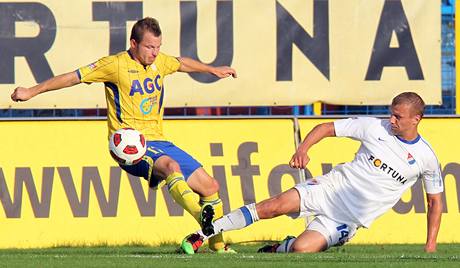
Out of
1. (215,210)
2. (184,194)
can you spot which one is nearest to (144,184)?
(215,210)

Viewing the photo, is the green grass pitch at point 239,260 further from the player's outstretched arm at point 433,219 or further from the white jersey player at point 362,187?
the white jersey player at point 362,187

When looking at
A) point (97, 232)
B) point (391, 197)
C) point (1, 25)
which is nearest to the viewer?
point (391, 197)

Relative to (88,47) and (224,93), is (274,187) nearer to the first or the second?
(224,93)

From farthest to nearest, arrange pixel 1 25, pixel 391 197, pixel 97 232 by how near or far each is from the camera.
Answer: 1. pixel 1 25
2. pixel 97 232
3. pixel 391 197

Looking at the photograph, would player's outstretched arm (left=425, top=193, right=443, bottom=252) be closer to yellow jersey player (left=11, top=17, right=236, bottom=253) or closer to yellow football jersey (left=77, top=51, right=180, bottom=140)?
yellow jersey player (left=11, top=17, right=236, bottom=253)

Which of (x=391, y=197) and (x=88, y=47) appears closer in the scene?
(x=391, y=197)

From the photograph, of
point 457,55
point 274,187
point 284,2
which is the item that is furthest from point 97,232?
point 457,55

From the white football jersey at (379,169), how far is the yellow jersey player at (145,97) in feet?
3.69

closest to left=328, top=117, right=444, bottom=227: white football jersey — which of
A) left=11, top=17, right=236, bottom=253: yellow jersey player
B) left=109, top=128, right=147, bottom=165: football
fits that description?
left=11, top=17, right=236, bottom=253: yellow jersey player

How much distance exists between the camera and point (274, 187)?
47.4 feet

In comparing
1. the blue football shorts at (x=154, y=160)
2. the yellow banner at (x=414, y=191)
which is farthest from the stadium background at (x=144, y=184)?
the blue football shorts at (x=154, y=160)

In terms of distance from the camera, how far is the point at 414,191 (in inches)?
568

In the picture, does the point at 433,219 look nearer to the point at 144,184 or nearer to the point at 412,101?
the point at 412,101

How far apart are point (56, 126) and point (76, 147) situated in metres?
0.32
